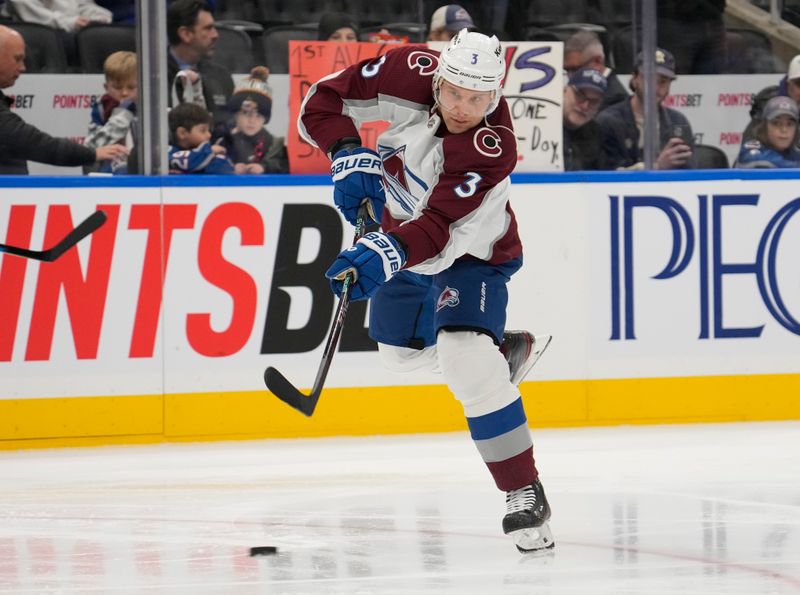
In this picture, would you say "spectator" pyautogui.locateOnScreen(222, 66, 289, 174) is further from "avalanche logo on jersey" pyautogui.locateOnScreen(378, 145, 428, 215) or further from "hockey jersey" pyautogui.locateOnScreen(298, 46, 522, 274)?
"avalanche logo on jersey" pyautogui.locateOnScreen(378, 145, 428, 215)

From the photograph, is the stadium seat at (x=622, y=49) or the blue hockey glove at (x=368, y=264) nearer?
the blue hockey glove at (x=368, y=264)

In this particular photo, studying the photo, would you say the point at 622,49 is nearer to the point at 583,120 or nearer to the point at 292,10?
the point at 583,120

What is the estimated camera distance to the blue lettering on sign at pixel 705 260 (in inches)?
205

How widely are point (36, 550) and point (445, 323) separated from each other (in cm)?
103

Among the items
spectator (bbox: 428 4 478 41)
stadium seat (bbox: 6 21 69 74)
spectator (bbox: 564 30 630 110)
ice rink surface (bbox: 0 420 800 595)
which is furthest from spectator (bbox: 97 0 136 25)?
spectator (bbox: 564 30 630 110)

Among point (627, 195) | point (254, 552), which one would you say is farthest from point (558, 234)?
point (254, 552)

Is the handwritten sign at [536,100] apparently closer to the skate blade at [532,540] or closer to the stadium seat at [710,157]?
the stadium seat at [710,157]

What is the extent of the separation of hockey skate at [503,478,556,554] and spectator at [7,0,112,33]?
2296 mm

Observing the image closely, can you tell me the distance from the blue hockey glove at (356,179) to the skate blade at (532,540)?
790 mm

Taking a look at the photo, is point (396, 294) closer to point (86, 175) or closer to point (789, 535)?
point (789, 535)

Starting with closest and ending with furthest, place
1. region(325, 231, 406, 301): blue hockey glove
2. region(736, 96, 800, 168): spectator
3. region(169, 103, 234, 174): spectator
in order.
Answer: region(325, 231, 406, 301): blue hockey glove < region(169, 103, 234, 174): spectator < region(736, 96, 800, 168): spectator

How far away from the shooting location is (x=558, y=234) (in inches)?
203

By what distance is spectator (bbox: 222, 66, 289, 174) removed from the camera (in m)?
4.89

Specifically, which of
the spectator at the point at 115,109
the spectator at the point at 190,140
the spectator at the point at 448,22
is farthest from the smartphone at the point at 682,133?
the spectator at the point at 115,109
